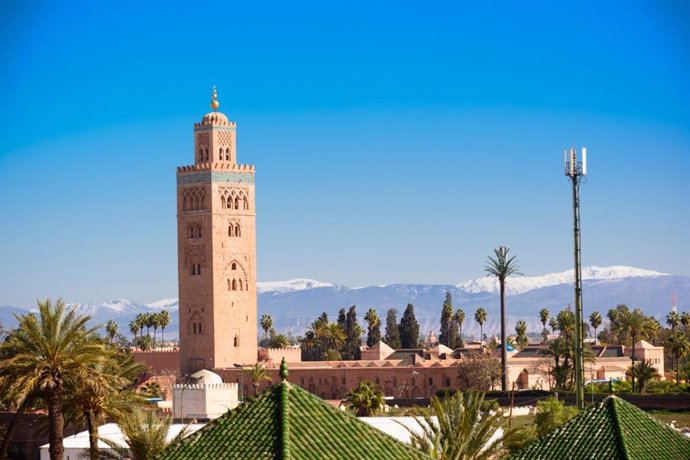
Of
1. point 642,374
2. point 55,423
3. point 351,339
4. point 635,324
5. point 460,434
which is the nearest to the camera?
point 460,434

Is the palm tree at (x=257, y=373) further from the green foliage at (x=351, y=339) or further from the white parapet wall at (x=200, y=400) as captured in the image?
the green foliage at (x=351, y=339)

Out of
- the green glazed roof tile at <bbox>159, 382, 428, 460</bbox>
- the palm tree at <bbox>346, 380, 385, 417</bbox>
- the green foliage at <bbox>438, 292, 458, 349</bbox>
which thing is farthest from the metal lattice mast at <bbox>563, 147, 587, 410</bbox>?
the green foliage at <bbox>438, 292, 458, 349</bbox>

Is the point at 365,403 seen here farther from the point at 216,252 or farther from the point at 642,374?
the point at 216,252

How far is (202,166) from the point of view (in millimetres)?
94562

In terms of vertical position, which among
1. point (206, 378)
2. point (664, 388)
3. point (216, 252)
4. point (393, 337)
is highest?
point (216, 252)

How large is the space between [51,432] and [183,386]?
38.4m

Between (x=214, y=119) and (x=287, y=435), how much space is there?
76970mm

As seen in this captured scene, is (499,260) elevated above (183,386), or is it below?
above

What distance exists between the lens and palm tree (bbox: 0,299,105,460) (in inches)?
1231

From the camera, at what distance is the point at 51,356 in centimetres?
3150

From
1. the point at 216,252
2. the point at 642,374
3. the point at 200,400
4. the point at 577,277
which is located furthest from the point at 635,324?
the point at 577,277

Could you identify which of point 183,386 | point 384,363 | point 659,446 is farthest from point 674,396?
point 659,446

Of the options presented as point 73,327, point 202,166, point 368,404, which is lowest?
point 368,404

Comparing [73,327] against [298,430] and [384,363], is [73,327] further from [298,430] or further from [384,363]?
[384,363]
